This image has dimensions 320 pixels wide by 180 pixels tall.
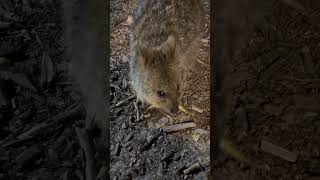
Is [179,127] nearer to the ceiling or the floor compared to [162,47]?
nearer to the floor

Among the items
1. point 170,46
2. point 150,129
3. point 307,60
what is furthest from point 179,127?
point 307,60

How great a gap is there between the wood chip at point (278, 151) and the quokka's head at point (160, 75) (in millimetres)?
275

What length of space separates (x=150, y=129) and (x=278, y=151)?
14.9 inches

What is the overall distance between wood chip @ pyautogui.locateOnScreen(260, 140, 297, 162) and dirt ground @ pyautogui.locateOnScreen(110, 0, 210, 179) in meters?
0.16

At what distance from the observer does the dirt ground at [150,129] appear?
1313 millimetres

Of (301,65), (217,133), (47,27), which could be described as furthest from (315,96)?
(47,27)

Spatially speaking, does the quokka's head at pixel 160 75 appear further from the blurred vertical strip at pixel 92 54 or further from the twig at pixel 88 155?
the twig at pixel 88 155

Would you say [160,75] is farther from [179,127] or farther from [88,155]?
[88,155]

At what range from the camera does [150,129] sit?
4.39 feet

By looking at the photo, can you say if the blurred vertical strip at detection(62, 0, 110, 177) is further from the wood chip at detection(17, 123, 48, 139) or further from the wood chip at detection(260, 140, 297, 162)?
the wood chip at detection(260, 140, 297, 162)

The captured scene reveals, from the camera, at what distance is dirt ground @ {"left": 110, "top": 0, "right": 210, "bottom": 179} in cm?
131

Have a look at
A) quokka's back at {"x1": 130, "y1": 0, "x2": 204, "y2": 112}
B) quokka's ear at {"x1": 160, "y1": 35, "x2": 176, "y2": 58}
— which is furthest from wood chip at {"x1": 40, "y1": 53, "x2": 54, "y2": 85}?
A: quokka's ear at {"x1": 160, "y1": 35, "x2": 176, "y2": 58}

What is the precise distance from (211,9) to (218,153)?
42cm

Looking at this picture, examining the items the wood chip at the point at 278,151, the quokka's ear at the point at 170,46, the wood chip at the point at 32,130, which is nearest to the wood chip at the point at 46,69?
the wood chip at the point at 32,130
